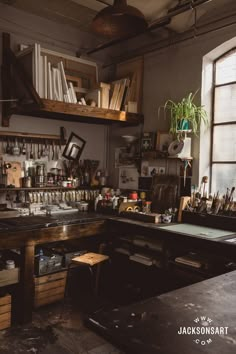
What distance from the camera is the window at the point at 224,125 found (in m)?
3.67

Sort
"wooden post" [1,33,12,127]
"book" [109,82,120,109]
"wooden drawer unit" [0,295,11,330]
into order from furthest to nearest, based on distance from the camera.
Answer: "book" [109,82,120,109], "wooden post" [1,33,12,127], "wooden drawer unit" [0,295,11,330]

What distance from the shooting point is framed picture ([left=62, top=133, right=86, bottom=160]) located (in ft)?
14.5

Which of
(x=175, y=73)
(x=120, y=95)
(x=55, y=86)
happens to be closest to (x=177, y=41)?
(x=175, y=73)

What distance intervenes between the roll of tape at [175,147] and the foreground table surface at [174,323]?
2389 mm

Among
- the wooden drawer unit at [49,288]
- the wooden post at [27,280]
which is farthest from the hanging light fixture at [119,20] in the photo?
the wooden drawer unit at [49,288]

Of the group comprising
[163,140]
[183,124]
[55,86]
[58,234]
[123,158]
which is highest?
[55,86]

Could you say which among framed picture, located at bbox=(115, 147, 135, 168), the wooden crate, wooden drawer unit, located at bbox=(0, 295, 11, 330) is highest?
framed picture, located at bbox=(115, 147, 135, 168)

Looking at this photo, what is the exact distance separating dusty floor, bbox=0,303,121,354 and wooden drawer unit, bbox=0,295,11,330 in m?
0.06

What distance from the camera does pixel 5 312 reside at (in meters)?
2.95

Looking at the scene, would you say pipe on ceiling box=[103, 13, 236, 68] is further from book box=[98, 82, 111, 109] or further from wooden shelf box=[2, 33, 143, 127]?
wooden shelf box=[2, 33, 143, 127]

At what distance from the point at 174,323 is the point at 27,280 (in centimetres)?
223

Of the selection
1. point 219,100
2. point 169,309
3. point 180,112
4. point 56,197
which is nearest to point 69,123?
point 56,197

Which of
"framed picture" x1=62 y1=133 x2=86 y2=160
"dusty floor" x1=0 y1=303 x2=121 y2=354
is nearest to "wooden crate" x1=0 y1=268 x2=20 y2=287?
"dusty floor" x1=0 y1=303 x2=121 y2=354

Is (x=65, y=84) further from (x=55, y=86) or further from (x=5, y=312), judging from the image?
(x=5, y=312)
